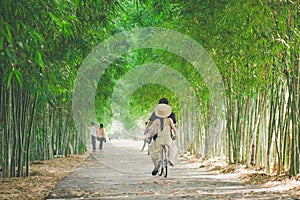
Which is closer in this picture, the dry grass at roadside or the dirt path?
the dirt path

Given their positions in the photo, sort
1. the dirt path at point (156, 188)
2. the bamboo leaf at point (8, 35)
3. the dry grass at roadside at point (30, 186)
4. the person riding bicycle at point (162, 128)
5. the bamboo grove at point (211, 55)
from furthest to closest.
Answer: the person riding bicycle at point (162, 128) < the dry grass at roadside at point (30, 186) < the dirt path at point (156, 188) < the bamboo grove at point (211, 55) < the bamboo leaf at point (8, 35)

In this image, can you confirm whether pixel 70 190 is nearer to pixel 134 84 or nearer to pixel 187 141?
pixel 187 141

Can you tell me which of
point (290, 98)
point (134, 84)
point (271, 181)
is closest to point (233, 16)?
point (290, 98)

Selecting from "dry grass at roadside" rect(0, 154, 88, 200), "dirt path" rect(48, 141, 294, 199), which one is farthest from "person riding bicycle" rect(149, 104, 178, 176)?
"dry grass at roadside" rect(0, 154, 88, 200)

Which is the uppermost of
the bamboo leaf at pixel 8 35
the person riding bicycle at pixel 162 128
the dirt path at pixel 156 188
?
the bamboo leaf at pixel 8 35

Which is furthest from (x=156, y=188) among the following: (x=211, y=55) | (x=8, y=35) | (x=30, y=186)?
(x=211, y=55)

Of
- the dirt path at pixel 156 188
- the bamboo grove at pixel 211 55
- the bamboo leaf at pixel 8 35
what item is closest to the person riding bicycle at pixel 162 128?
the dirt path at pixel 156 188

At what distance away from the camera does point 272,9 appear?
825 centimetres

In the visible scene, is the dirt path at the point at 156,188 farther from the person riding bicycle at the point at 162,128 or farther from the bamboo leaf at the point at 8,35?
the bamboo leaf at the point at 8,35

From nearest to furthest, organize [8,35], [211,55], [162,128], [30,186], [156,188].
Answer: [8,35], [156,188], [30,186], [162,128], [211,55]

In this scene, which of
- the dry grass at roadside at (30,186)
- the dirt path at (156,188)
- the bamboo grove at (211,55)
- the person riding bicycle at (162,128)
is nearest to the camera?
the bamboo grove at (211,55)

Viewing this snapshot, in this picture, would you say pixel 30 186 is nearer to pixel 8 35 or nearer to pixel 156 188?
pixel 156 188

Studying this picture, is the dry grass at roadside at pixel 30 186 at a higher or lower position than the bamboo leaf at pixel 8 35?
lower

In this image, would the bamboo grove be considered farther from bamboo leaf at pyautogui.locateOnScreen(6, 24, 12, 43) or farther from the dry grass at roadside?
the dry grass at roadside
